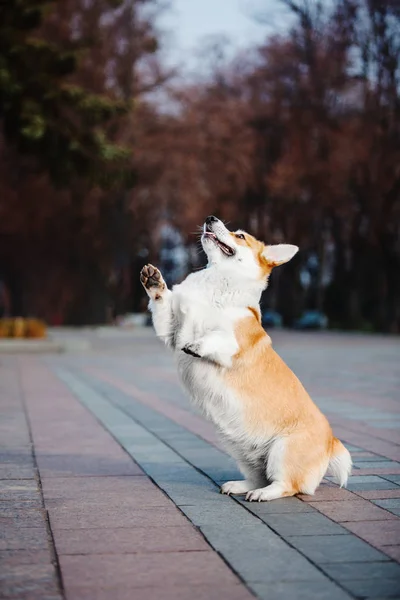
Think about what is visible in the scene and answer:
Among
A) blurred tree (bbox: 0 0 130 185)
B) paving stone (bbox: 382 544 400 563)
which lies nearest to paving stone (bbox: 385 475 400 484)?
paving stone (bbox: 382 544 400 563)

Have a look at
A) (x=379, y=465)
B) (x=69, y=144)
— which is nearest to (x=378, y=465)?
(x=379, y=465)

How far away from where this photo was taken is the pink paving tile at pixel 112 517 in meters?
5.82

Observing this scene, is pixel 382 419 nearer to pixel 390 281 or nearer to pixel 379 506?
pixel 379 506

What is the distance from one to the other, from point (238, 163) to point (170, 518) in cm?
4518

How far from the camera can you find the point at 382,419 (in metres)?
11.5

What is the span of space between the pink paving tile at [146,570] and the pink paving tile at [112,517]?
2.43 ft

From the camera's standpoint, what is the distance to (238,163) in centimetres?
5034

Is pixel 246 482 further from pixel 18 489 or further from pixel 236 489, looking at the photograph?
pixel 18 489

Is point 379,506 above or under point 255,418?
under

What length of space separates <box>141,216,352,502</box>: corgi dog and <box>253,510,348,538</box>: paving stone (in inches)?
17.2

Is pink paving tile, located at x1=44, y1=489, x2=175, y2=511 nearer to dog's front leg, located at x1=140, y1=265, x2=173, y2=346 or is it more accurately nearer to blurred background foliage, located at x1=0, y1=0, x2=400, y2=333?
dog's front leg, located at x1=140, y1=265, x2=173, y2=346

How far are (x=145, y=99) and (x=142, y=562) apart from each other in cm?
4491

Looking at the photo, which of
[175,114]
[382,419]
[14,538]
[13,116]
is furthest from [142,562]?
[175,114]

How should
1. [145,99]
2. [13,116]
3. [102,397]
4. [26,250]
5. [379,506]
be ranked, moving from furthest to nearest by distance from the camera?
[26,250] < [145,99] < [13,116] < [102,397] < [379,506]
